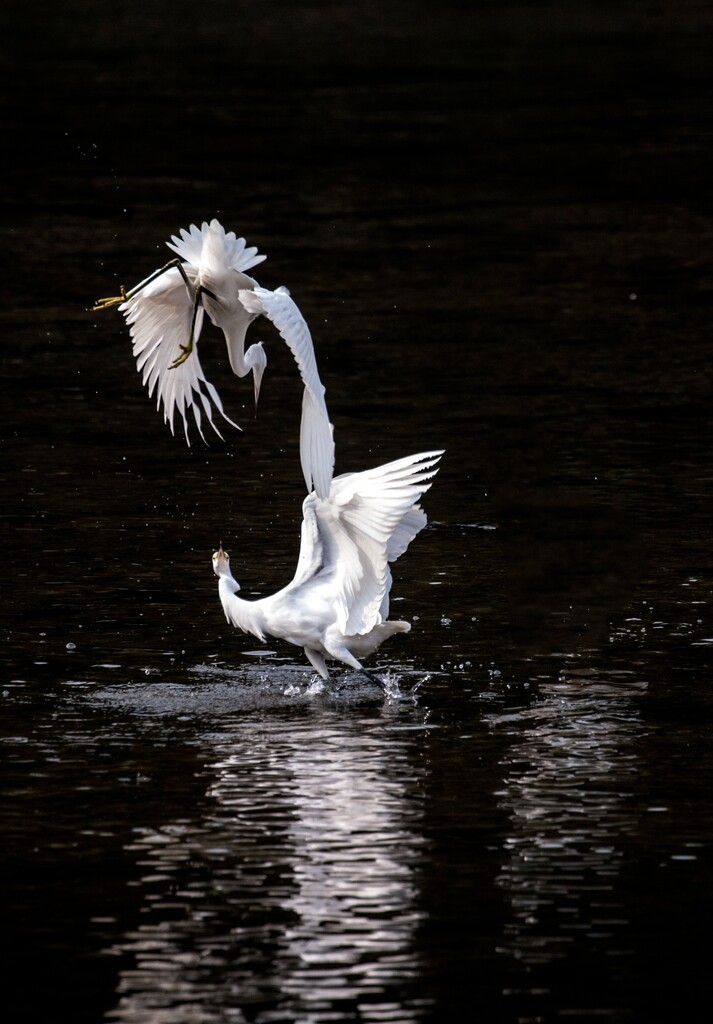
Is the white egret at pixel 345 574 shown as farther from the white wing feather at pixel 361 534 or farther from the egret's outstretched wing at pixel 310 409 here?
the egret's outstretched wing at pixel 310 409

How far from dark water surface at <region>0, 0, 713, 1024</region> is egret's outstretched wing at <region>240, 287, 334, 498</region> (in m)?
0.98

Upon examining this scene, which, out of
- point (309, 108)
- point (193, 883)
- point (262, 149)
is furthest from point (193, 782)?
point (309, 108)

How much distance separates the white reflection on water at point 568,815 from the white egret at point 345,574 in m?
0.77

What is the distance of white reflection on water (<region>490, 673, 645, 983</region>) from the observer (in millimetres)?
6961

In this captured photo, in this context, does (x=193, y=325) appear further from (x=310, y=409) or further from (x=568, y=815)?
(x=568, y=815)

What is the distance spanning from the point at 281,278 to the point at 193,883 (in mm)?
11549

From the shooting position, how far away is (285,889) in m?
7.30

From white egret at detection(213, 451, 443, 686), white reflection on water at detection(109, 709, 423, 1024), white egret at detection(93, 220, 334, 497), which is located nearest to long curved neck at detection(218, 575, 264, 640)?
white egret at detection(213, 451, 443, 686)

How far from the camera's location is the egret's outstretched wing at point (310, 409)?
9.16 m

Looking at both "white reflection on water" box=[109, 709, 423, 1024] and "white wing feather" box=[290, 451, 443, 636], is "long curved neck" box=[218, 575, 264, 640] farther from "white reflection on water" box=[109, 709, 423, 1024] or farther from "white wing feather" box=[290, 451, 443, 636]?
"white reflection on water" box=[109, 709, 423, 1024]

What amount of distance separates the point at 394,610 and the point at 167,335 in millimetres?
1734

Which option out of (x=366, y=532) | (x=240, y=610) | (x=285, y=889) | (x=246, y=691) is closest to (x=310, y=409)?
(x=366, y=532)

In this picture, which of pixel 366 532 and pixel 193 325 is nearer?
pixel 366 532

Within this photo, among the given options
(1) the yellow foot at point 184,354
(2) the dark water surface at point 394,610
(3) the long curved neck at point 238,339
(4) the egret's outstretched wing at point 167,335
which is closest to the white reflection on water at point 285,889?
(2) the dark water surface at point 394,610
